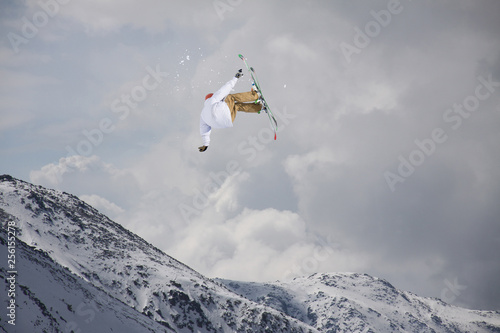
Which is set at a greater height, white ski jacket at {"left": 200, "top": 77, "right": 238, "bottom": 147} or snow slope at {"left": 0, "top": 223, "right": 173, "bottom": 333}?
white ski jacket at {"left": 200, "top": 77, "right": 238, "bottom": 147}

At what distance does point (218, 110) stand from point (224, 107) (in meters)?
0.32

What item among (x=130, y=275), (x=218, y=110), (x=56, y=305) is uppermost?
(x=130, y=275)

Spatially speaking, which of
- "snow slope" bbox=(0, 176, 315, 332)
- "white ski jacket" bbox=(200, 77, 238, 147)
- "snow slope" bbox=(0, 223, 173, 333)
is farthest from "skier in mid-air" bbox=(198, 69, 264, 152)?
"snow slope" bbox=(0, 176, 315, 332)

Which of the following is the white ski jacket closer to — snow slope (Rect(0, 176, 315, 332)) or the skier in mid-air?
the skier in mid-air

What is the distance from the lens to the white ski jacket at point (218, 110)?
711 inches

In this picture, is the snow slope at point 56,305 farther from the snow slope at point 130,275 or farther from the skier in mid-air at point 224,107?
the snow slope at point 130,275

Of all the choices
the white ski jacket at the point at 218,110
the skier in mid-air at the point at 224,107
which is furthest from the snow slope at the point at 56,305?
the white ski jacket at the point at 218,110

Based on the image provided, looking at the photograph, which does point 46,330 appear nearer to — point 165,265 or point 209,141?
point 209,141

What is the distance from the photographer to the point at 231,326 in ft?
315

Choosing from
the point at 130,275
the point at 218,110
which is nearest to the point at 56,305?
the point at 218,110

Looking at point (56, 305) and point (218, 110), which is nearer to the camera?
point (218, 110)

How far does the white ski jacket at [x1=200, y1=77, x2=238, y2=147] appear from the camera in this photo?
59.3 feet

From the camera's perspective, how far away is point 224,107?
18.6 meters

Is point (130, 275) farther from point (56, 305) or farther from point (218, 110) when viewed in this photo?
A: point (218, 110)
